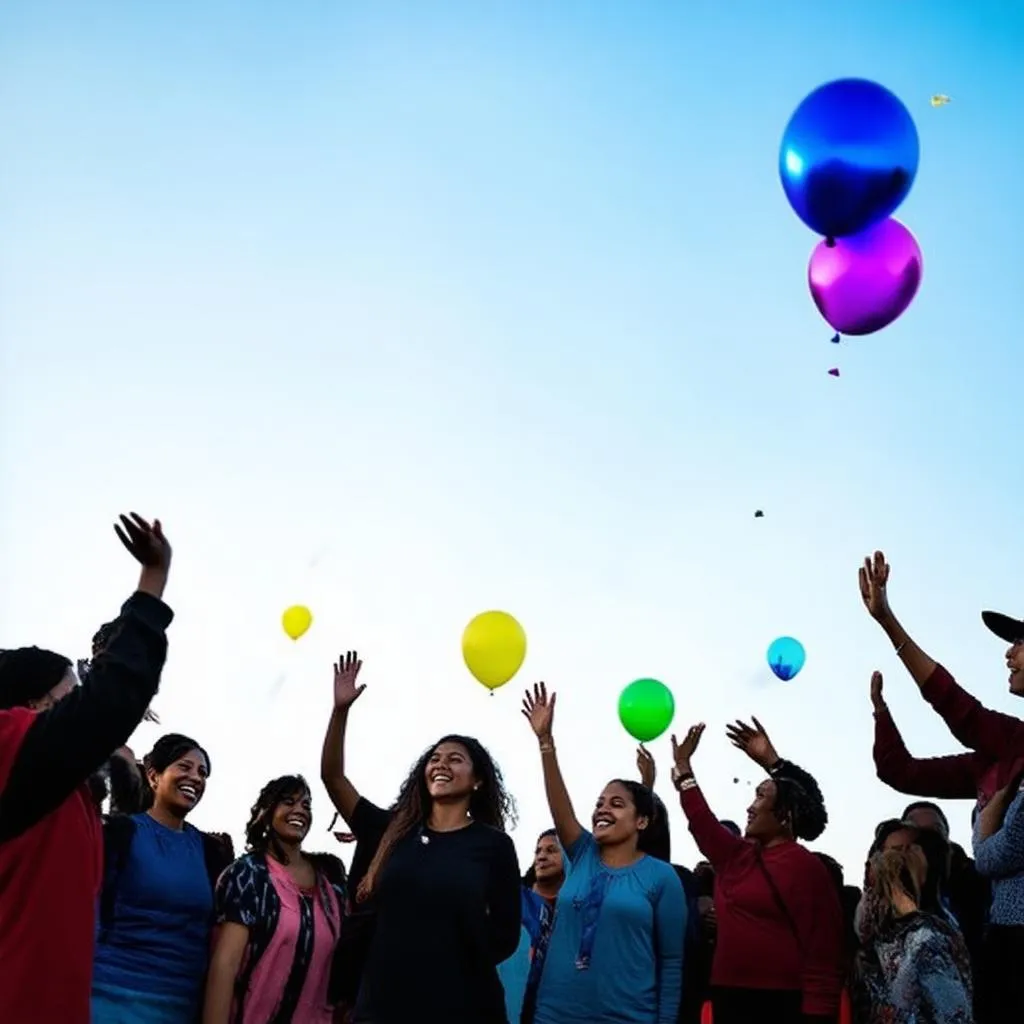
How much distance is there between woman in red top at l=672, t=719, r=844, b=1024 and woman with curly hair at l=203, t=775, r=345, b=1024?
178 cm

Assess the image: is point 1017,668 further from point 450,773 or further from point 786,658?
point 786,658

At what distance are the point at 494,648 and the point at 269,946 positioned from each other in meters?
3.94

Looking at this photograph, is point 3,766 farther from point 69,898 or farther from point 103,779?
point 103,779

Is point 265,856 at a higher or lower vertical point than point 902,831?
lower

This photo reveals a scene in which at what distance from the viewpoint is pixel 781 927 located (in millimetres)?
5980

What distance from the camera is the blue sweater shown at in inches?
208

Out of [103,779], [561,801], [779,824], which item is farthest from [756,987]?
[103,779]

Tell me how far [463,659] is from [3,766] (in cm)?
647

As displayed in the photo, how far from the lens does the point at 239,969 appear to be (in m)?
5.21

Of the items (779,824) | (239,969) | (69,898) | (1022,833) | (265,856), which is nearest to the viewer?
(69,898)

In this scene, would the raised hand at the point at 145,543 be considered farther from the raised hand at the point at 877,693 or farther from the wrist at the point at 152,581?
the raised hand at the point at 877,693

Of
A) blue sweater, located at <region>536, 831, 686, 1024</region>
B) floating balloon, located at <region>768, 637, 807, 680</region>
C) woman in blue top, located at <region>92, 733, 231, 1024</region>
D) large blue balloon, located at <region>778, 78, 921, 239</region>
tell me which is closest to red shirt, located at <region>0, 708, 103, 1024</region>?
woman in blue top, located at <region>92, 733, 231, 1024</region>

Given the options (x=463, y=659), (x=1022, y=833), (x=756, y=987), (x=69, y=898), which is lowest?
(x=69, y=898)

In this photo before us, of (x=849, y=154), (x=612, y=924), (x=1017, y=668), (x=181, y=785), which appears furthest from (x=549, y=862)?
(x=849, y=154)
